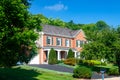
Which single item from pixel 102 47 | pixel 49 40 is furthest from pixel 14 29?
pixel 49 40

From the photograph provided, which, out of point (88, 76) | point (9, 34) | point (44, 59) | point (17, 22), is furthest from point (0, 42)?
point (44, 59)

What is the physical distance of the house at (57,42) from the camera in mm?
56125

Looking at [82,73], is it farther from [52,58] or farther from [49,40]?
[49,40]

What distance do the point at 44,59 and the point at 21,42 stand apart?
34.3 m

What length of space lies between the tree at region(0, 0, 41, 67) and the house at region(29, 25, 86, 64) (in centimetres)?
2950

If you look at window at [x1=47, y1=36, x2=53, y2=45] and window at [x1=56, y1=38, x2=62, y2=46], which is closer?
window at [x1=47, y1=36, x2=53, y2=45]

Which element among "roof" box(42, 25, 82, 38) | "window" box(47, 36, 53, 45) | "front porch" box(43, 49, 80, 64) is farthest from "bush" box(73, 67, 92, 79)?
"window" box(47, 36, 53, 45)

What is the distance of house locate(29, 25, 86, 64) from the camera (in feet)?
184

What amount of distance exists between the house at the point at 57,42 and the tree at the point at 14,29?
2950cm

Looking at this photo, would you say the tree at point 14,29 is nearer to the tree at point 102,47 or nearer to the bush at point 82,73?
the bush at point 82,73

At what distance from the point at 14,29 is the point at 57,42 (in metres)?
38.5

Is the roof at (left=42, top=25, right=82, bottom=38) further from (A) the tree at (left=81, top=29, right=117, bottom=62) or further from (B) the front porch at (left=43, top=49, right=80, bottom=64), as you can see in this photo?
(A) the tree at (left=81, top=29, right=117, bottom=62)

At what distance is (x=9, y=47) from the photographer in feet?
76.6

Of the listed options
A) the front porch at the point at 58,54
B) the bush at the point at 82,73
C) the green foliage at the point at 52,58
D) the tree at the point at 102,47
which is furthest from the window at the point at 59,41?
the bush at the point at 82,73
